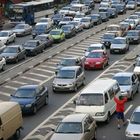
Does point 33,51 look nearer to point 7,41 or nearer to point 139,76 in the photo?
point 7,41

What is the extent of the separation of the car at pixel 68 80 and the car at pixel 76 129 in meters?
11.8

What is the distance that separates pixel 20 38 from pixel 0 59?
2111 centimetres

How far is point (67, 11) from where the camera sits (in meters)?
88.9

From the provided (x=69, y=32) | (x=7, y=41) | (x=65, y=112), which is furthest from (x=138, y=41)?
(x=65, y=112)

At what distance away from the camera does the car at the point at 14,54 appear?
51.0m

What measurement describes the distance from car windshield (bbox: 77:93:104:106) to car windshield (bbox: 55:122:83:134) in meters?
4.22

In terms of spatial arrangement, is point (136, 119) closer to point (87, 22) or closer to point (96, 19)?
point (87, 22)

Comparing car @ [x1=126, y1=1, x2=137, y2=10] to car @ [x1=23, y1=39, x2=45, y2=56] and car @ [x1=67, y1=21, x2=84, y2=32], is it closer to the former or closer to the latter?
car @ [x1=67, y1=21, x2=84, y2=32]

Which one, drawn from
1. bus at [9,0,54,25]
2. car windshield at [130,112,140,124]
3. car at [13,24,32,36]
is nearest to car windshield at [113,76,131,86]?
car windshield at [130,112,140,124]

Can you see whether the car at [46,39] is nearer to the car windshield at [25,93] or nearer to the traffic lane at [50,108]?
the traffic lane at [50,108]

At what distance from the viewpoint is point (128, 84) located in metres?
36.8

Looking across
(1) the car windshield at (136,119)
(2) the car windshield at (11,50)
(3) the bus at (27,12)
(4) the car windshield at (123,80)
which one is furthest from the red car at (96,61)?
(3) the bus at (27,12)

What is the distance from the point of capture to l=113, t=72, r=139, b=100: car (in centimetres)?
3580

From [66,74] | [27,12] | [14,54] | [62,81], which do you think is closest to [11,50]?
[14,54]
